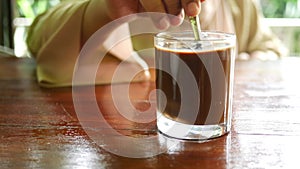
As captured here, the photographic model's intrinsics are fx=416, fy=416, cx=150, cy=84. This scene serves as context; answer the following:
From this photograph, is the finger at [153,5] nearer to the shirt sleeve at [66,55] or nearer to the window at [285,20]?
the shirt sleeve at [66,55]

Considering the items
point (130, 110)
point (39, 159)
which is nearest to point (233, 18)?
point (130, 110)

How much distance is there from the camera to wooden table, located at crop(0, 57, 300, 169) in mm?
471

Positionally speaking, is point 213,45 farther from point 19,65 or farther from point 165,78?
point 19,65

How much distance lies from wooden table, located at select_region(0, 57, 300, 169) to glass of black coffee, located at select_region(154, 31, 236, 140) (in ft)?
0.08

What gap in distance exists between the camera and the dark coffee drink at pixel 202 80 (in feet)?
1.71

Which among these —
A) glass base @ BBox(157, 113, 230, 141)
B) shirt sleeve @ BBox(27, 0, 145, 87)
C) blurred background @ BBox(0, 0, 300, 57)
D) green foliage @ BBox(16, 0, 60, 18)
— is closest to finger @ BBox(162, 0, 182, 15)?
glass base @ BBox(157, 113, 230, 141)

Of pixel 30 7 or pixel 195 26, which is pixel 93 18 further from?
pixel 30 7

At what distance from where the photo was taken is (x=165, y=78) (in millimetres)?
555

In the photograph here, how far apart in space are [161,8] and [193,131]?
189 millimetres

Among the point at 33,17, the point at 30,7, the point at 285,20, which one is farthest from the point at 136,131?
the point at 285,20

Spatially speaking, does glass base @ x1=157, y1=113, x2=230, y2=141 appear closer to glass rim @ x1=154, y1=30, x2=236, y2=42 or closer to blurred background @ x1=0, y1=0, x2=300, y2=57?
glass rim @ x1=154, y1=30, x2=236, y2=42

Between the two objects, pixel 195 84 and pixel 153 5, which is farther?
pixel 153 5

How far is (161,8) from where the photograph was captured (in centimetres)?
61

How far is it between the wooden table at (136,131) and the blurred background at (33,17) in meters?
0.72
